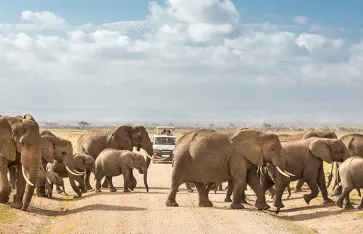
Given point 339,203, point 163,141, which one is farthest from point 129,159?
point 163,141

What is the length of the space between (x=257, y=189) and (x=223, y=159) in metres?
1.60

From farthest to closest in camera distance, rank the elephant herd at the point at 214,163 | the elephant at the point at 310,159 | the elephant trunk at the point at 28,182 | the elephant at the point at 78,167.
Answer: the elephant at the point at 78,167 → the elephant at the point at 310,159 → the elephant herd at the point at 214,163 → the elephant trunk at the point at 28,182

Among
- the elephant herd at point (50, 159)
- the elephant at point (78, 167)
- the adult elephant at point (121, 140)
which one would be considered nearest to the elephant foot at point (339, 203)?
the elephant herd at point (50, 159)

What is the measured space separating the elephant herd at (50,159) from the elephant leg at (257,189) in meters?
6.31

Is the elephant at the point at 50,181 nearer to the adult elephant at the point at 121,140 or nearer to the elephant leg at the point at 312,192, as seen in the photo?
the adult elephant at the point at 121,140

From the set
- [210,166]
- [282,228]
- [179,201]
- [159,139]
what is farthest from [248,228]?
[159,139]

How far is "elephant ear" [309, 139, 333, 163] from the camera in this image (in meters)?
25.2

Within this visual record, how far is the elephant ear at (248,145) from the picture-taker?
73.7ft

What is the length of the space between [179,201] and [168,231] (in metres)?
7.29

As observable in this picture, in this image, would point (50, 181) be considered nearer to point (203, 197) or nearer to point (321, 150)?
point (203, 197)

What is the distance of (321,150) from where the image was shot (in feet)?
83.2

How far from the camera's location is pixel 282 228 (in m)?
18.1

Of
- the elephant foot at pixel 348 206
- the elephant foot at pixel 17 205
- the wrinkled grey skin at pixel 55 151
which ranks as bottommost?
the elephant foot at pixel 348 206

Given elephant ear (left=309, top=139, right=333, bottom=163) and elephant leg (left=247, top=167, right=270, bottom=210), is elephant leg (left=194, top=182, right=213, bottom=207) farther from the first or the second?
elephant ear (left=309, top=139, right=333, bottom=163)
